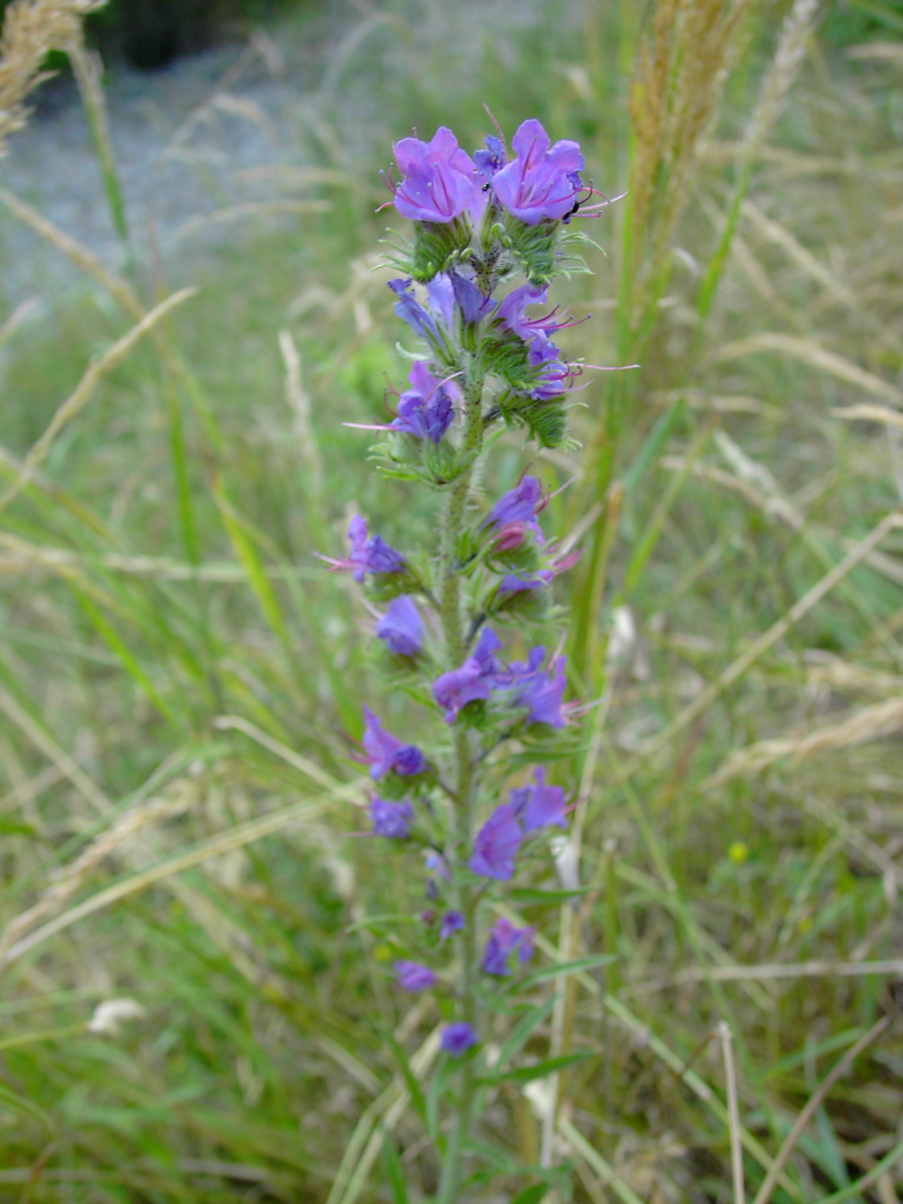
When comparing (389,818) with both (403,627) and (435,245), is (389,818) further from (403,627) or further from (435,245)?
(435,245)

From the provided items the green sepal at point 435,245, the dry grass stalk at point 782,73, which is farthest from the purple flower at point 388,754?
the dry grass stalk at point 782,73

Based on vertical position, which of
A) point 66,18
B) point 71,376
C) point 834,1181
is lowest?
point 834,1181

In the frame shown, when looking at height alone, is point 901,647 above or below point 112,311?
below

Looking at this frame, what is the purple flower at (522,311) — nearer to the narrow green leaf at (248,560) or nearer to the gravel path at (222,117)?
the narrow green leaf at (248,560)

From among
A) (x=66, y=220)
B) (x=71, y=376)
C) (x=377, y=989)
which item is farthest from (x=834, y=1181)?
(x=66, y=220)

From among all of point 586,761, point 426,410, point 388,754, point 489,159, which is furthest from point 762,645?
point 489,159

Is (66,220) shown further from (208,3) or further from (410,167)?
(410,167)

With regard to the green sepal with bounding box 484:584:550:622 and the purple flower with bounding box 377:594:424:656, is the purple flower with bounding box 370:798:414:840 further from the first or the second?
the green sepal with bounding box 484:584:550:622

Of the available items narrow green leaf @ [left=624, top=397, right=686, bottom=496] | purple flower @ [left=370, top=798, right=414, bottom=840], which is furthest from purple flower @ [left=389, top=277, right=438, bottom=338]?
narrow green leaf @ [left=624, top=397, right=686, bottom=496]
